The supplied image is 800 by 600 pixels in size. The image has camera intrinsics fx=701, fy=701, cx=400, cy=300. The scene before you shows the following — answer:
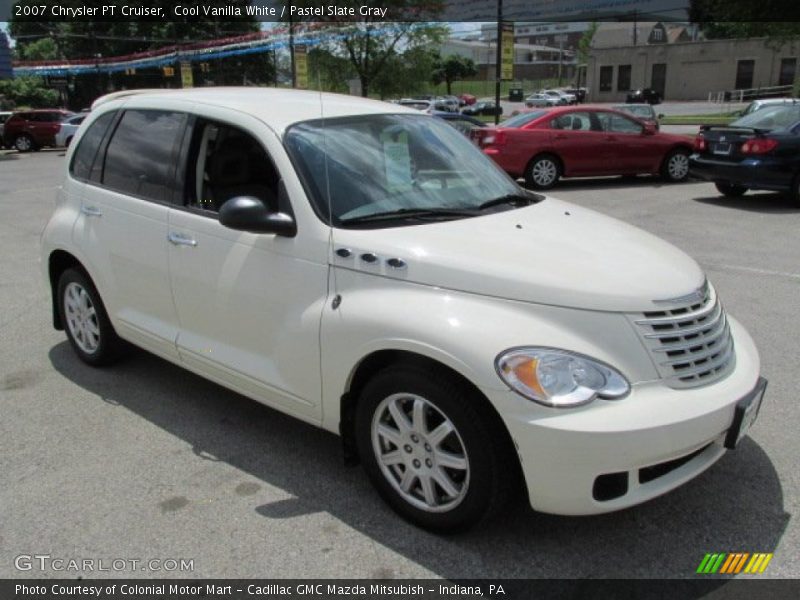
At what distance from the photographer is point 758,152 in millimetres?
10789

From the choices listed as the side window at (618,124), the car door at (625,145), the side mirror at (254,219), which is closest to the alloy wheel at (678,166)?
the car door at (625,145)

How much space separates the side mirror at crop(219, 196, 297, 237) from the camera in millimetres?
3098


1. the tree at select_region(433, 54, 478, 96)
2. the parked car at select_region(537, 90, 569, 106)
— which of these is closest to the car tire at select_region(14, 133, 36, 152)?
the parked car at select_region(537, 90, 569, 106)

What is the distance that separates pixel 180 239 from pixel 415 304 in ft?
5.07

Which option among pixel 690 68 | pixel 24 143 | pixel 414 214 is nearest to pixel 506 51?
pixel 414 214

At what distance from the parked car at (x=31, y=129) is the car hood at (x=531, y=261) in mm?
29777

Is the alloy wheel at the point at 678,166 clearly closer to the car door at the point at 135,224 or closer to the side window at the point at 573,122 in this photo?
the side window at the point at 573,122

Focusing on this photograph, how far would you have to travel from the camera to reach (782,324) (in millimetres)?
5496

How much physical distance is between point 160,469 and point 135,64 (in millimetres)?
52535

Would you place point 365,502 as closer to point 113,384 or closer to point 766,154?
point 113,384

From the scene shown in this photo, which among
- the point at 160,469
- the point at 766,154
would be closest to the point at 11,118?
the point at 766,154

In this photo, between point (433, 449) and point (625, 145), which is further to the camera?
point (625, 145)

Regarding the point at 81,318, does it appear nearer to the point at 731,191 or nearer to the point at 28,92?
the point at 731,191

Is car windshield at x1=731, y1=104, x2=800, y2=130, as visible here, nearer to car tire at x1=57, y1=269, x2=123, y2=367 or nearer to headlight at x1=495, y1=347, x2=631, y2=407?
headlight at x1=495, y1=347, x2=631, y2=407
